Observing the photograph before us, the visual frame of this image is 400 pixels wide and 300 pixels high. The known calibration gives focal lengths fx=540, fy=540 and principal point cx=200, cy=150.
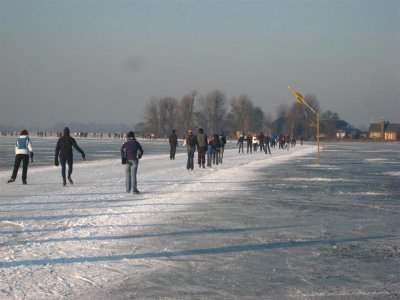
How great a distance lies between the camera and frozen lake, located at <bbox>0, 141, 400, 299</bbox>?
534cm

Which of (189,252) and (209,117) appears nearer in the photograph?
(189,252)

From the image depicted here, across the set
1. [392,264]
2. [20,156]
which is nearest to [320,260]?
[392,264]

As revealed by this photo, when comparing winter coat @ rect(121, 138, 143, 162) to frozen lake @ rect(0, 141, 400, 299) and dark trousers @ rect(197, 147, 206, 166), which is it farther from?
dark trousers @ rect(197, 147, 206, 166)

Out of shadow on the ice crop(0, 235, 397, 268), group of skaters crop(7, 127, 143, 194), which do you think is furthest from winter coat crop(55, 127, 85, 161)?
shadow on the ice crop(0, 235, 397, 268)

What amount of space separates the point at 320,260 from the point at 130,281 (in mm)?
2416

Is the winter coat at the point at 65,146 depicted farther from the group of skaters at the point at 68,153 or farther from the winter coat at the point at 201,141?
the winter coat at the point at 201,141

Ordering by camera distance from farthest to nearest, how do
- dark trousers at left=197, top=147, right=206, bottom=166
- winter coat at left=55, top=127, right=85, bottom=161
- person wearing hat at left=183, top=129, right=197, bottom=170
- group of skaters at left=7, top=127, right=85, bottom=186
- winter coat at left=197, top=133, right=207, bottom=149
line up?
dark trousers at left=197, top=147, right=206, bottom=166 < winter coat at left=197, top=133, right=207, bottom=149 < person wearing hat at left=183, top=129, right=197, bottom=170 < winter coat at left=55, top=127, right=85, bottom=161 < group of skaters at left=7, top=127, right=85, bottom=186

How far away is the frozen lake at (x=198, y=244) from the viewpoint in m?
5.34

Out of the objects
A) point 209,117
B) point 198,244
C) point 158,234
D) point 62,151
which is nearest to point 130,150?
point 62,151

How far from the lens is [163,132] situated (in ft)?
469

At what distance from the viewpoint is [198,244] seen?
7.48 meters

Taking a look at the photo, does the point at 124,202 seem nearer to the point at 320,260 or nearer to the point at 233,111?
the point at 320,260

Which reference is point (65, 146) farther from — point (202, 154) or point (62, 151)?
point (202, 154)

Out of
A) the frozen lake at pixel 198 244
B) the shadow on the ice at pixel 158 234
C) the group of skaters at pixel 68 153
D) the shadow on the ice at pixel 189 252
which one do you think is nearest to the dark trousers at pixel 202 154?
the group of skaters at pixel 68 153
